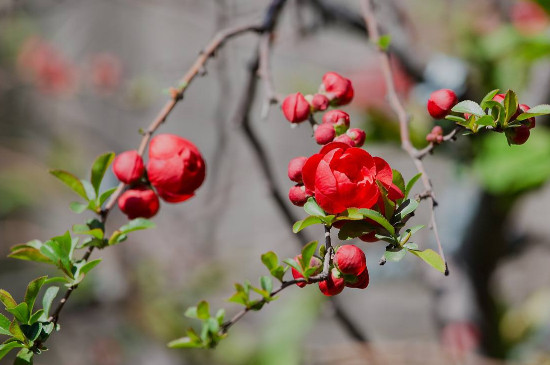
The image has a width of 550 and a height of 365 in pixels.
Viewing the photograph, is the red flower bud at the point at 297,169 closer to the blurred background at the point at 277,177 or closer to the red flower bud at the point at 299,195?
the red flower bud at the point at 299,195

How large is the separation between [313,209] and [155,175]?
0.18 m

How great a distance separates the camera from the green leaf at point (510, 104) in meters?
0.39

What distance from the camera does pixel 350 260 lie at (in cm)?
37

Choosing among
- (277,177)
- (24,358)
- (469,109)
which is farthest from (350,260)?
(277,177)

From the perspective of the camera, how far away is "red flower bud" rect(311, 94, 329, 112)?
473 millimetres

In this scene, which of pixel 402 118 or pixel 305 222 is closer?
pixel 305 222

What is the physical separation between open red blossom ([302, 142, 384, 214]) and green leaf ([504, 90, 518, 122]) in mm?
100

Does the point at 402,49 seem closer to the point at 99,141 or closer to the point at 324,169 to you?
the point at 324,169

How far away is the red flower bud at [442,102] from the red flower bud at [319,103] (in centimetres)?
8

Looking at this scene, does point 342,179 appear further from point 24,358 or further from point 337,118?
point 24,358

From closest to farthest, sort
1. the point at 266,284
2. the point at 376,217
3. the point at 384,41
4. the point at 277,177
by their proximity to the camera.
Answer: the point at 376,217 → the point at 266,284 → the point at 384,41 → the point at 277,177

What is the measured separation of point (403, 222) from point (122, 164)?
245 mm

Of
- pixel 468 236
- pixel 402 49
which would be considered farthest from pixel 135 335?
pixel 402 49

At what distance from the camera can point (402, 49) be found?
1.22 meters
